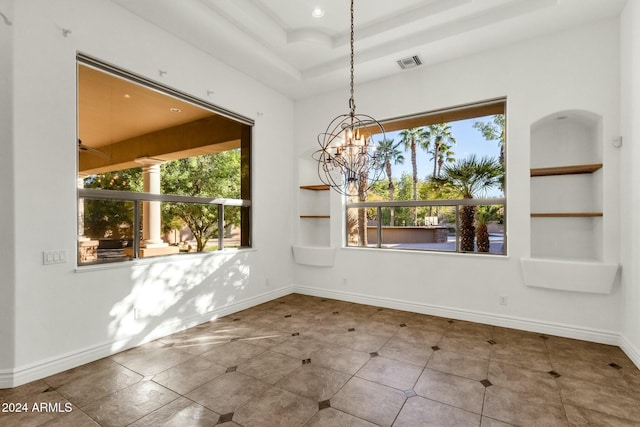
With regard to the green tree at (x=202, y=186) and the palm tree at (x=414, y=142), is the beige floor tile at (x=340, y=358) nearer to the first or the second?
the green tree at (x=202, y=186)

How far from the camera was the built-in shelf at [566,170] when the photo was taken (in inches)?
136

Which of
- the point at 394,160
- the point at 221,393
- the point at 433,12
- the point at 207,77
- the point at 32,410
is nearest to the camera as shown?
the point at 32,410

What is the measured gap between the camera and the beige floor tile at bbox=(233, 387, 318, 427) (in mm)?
2086

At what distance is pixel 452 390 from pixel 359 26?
4.01 metres

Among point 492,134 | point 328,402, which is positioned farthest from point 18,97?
point 492,134

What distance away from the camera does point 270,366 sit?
2857mm

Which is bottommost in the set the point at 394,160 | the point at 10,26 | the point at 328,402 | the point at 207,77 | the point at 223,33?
the point at 328,402

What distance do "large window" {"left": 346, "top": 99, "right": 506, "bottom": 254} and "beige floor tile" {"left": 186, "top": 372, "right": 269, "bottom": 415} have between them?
9.66 ft

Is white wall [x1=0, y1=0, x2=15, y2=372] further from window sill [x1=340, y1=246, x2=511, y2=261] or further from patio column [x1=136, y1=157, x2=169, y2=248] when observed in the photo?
window sill [x1=340, y1=246, x2=511, y2=261]

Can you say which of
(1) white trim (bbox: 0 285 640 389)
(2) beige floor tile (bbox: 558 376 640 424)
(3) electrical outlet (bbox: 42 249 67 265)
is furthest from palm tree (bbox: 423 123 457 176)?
(3) electrical outlet (bbox: 42 249 67 265)

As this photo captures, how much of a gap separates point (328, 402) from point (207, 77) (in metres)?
3.90

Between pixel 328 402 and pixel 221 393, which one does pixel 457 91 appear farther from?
pixel 221 393

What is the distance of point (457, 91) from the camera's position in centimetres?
417

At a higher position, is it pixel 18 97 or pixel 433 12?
pixel 433 12
